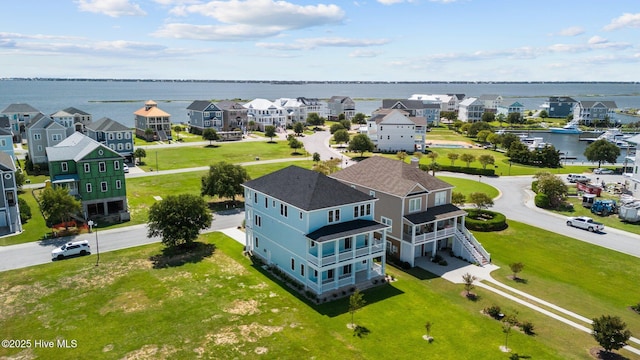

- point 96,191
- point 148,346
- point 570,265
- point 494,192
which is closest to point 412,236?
point 570,265

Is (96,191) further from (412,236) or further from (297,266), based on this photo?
(412,236)

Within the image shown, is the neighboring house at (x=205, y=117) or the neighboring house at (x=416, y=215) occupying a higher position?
the neighboring house at (x=205, y=117)

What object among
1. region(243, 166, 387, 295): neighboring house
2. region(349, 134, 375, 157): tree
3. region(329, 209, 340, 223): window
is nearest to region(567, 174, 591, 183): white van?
region(349, 134, 375, 157): tree

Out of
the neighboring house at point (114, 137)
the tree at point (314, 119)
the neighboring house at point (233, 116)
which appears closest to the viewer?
the neighboring house at point (114, 137)

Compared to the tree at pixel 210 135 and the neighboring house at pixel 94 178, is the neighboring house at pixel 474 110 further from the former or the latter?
the neighboring house at pixel 94 178

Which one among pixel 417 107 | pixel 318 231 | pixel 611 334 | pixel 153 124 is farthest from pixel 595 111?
pixel 318 231

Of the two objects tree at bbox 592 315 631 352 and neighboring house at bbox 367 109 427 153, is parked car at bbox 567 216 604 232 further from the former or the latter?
neighboring house at bbox 367 109 427 153

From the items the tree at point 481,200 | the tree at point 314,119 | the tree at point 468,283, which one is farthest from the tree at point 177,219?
the tree at point 314,119
